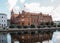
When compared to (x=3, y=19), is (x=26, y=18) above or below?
above

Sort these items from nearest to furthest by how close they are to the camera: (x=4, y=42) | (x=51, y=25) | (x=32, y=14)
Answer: (x=4, y=42)
(x=51, y=25)
(x=32, y=14)

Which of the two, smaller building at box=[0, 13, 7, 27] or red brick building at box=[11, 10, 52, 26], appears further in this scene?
smaller building at box=[0, 13, 7, 27]

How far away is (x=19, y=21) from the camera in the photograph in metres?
22.1

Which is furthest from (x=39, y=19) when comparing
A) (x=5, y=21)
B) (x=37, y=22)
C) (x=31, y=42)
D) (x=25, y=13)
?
(x=31, y=42)

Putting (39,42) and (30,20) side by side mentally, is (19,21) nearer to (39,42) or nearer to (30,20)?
(30,20)

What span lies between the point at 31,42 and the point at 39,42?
41 cm

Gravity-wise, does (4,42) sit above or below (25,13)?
below

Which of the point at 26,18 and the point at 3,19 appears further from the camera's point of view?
the point at 3,19

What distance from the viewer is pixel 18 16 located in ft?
73.7

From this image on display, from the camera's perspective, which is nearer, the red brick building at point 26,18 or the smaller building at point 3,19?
the red brick building at point 26,18

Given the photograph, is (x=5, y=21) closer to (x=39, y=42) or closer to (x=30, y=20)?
(x=30, y=20)

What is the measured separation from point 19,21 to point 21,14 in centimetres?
91

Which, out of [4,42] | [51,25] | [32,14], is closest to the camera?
[4,42]

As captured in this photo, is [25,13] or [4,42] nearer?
[4,42]
